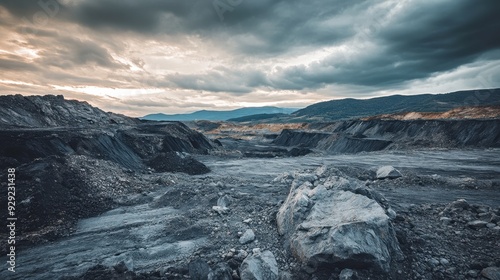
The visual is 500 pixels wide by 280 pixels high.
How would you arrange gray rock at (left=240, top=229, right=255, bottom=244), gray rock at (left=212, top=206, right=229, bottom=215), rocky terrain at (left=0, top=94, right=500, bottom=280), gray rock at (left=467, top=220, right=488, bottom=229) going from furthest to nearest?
1. gray rock at (left=212, top=206, right=229, bottom=215)
2. gray rock at (left=240, top=229, right=255, bottom=244)
3. gray rock at (left=467, top=220, right=488, bottom=229)
4. rocky terrain at (left=0, top=94, right=500, bottom=280)

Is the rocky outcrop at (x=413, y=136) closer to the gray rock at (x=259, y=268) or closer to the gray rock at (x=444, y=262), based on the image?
the gray rock at (x=444, y=262)

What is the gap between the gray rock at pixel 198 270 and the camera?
6.32 metres

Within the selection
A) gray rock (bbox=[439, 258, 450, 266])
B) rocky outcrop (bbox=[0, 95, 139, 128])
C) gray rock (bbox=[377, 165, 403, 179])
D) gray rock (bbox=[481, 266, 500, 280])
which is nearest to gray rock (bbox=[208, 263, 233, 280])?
gray rock (bbox=[439, 258, 450, 266])

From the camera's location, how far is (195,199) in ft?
41.4

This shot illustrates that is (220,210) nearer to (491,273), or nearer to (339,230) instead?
(339,230)

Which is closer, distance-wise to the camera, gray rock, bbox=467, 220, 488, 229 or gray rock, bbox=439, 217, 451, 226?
gray rock, bbox=467, 220, 488, 229

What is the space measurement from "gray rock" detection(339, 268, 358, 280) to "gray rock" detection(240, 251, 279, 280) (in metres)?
1.54

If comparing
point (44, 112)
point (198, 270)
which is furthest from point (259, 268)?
point (44, 112)

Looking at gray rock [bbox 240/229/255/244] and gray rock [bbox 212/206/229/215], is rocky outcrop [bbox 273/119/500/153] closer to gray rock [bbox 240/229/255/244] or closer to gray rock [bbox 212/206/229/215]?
gray rock [bbox 212/206/229/215]

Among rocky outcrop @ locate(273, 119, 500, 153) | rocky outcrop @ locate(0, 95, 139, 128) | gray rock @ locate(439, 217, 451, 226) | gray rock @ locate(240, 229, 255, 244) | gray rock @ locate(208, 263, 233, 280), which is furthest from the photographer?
rocky outcrop @ locate(273, 119, 500, 153)

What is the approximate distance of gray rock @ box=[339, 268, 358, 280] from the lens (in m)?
5.68

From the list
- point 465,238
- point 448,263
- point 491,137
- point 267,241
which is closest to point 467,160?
point 491,137

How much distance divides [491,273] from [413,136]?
1697 inches

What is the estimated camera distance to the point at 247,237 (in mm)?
8195
